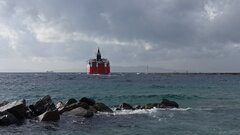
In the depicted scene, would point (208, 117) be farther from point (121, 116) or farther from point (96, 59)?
point (96, 59)

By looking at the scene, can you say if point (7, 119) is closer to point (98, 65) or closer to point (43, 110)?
point (43, 110)

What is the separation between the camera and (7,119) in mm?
27750

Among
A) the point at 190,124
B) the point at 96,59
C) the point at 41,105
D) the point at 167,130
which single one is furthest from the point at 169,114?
the point at 96,59

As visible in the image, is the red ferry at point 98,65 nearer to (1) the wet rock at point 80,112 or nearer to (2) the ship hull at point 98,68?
(2) the ship hull at point 98,68

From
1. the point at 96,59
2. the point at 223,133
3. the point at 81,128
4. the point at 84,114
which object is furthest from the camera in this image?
the point at 96,59

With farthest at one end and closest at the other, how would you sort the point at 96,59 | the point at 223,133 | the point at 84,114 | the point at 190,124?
the point at 96,59 < the point at 84,114 < the point at 190,124 < the point at 223,133

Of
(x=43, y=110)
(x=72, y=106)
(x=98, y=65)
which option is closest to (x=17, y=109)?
(x=43, y=110)

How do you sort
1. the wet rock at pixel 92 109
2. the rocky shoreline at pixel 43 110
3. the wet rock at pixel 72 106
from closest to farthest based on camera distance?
the rocky shoreline at pixel 43 110 → the wet rock at pixel 72 106 → the wet rock at pixel 92 109

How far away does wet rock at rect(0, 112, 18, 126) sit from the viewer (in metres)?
27.4

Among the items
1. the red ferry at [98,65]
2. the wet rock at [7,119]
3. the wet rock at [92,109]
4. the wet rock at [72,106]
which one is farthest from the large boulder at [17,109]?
the red ferry at [98,65]

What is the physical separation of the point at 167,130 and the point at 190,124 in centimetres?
337

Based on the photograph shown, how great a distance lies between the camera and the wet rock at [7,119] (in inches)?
1078

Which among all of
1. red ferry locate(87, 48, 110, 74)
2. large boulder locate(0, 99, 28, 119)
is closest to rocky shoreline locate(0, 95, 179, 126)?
large boulder locate(0, 99, 28, 119)

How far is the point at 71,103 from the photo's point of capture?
3594 centimetres
